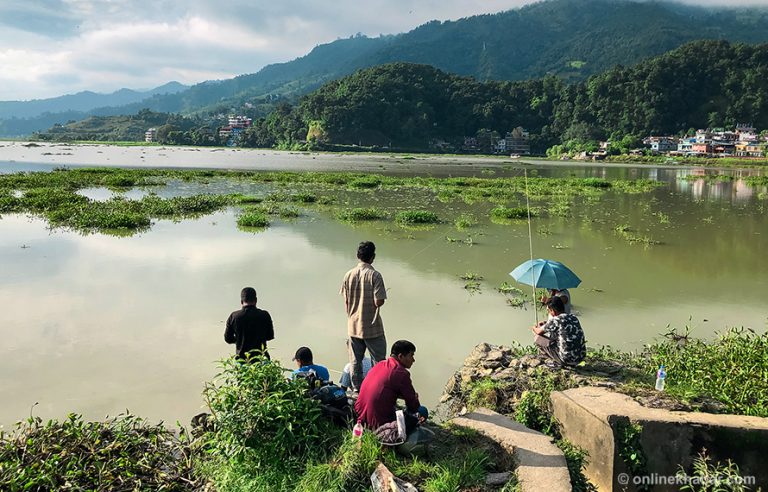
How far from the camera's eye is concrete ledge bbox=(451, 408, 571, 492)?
12.2 feet

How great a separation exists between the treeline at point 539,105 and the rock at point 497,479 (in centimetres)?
11592

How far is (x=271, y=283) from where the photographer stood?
10.5 meters

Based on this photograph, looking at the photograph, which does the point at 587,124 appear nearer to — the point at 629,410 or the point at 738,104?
the point at 738,104

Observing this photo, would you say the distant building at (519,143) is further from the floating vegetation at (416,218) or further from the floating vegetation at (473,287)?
the floating vegetation at (473,287)

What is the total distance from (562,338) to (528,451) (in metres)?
2.18

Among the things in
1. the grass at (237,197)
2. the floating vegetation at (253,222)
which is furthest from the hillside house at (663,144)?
the floating vegetation at (253,222)

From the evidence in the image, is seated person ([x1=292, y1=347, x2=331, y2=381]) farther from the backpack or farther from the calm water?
the calm water

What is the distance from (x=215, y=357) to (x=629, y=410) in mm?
5263

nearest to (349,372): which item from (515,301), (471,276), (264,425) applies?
(264,425)

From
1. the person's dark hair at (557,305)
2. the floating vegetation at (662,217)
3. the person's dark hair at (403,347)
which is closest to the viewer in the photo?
the person's dark hair at (403,347)

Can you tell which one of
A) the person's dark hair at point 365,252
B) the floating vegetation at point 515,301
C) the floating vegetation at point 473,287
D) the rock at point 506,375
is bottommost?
the floating vegetation at point 515,301

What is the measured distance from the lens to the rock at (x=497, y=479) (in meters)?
3.78

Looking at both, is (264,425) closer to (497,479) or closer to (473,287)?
(497,479)

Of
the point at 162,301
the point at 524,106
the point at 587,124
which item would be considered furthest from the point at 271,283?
the point at 524,106
